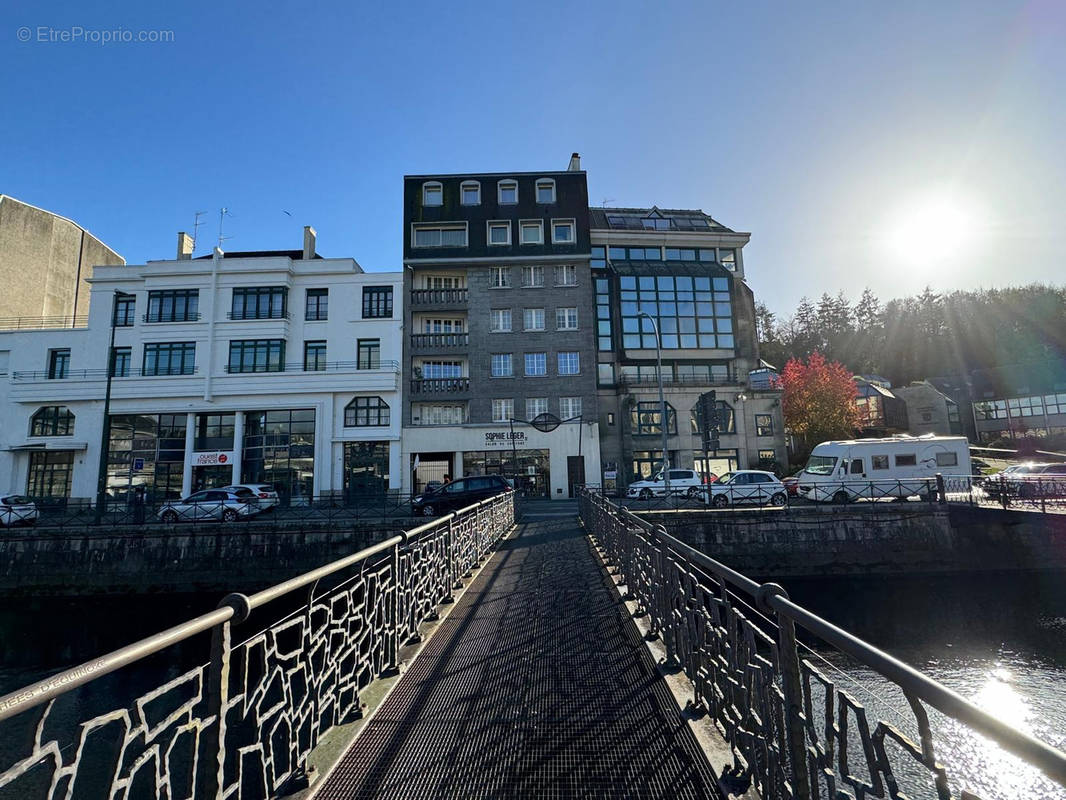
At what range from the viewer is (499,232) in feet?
124

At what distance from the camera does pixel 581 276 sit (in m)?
36.3

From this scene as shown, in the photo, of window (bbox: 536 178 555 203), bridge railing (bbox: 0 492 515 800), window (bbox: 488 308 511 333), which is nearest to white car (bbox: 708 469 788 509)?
bridge railing (bbox: 0 492 515 800)

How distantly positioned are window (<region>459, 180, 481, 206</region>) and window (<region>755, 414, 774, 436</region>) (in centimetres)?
2555

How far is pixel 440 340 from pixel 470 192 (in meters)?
11.9

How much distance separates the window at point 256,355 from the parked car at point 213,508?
11096mm

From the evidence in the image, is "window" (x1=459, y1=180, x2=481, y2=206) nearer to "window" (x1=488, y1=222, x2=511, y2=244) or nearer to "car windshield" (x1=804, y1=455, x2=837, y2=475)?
"window" (x1=488, y1=222, x2=511, y2=244)

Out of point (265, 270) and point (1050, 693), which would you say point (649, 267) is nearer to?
point (265, 270)

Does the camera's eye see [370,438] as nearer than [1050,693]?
No

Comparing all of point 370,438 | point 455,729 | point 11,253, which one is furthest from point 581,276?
point 11,253

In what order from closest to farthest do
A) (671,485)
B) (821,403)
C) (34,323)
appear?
(671,485), (34,323), (821,403)

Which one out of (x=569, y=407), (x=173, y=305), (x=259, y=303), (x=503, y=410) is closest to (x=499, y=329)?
(x=503, y=410)

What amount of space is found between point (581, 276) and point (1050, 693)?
3131cm

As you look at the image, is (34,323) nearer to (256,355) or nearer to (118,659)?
(256,355)

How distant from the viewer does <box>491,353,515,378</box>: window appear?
34438 millimetres
